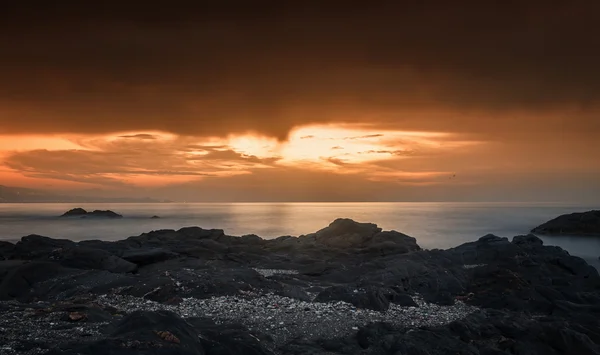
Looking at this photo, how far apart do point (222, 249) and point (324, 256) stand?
10.6 metres

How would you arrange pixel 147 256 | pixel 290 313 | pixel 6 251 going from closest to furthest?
pixel 290 313
pixel 147 256
pixel 6 251

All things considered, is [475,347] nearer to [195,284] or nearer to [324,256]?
[195,284]

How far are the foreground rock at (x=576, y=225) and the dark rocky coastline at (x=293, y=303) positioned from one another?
2834 inches

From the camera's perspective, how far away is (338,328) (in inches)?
829

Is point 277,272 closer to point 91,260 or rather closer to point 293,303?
point 293,303

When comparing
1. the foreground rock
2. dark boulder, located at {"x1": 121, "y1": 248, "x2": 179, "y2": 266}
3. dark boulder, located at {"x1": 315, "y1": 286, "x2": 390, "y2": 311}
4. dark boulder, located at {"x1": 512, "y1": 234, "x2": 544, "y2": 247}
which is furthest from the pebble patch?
the foreground rock

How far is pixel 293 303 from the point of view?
25.2 metres

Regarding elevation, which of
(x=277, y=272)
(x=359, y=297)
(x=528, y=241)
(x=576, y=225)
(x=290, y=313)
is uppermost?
(x=528, y=241)

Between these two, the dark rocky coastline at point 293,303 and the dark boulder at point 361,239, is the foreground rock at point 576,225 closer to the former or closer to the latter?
the dark rocky coastline at point 293,303

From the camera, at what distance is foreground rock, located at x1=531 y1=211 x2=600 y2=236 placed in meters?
101

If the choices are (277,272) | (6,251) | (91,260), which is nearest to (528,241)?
(277,272)

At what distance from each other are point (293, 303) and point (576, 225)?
107195mm

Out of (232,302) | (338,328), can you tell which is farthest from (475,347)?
(232,302)

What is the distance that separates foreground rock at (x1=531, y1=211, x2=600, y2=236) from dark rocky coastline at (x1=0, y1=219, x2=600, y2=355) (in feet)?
236
